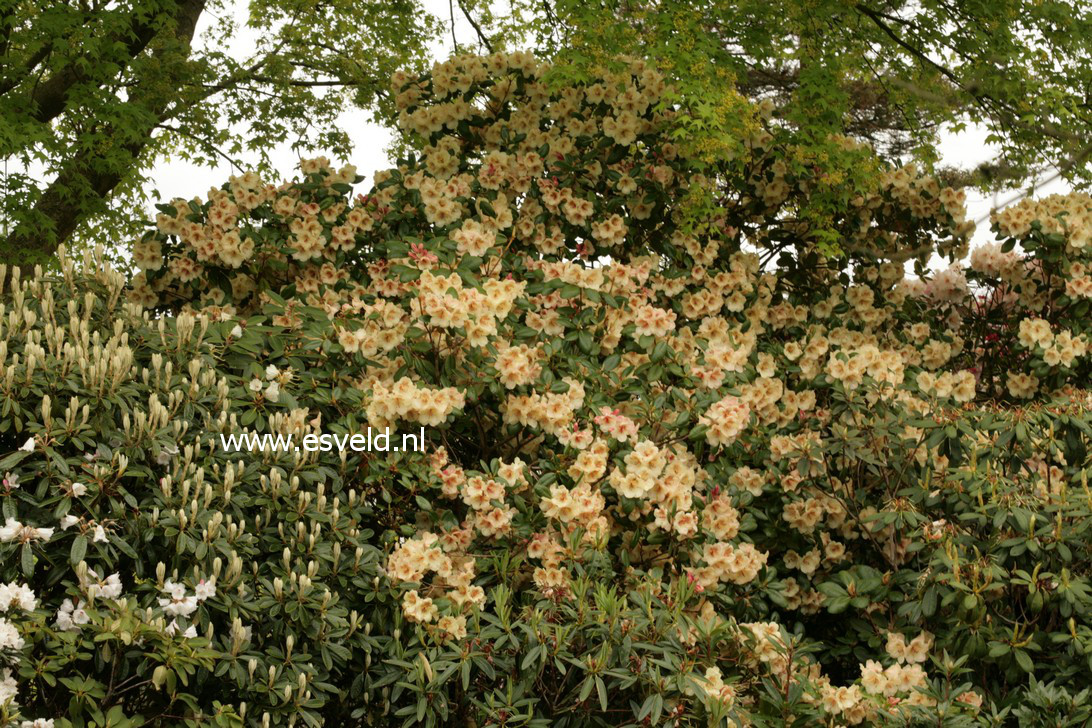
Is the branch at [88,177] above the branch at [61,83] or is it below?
below

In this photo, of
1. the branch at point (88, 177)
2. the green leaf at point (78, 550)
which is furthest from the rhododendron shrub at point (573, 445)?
the branch at point (88, 177)

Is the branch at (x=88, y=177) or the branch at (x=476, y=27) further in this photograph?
the branch at (x=476, y=27)

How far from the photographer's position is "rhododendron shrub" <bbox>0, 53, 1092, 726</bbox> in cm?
324

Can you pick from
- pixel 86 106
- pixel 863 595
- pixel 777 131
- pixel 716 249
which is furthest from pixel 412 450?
pixel 86 106

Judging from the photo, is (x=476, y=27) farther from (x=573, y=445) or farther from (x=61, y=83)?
(x=573, y=445)

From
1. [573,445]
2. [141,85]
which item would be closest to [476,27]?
[141,85]

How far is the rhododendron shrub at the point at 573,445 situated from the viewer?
10.6 feet

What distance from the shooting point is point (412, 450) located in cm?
400

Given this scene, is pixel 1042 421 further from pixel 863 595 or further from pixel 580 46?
pixel 580 46

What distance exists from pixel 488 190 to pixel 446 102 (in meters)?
0.77

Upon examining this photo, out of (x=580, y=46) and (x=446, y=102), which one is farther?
(x=446, y=102)

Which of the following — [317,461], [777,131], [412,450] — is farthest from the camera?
[777,131]

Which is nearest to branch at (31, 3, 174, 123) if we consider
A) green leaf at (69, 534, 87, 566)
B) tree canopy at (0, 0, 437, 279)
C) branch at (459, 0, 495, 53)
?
tree canopy at (0, 0, 437, 279)

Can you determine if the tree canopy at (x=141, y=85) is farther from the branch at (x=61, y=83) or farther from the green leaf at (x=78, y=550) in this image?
the green leaf at (x=78, y=550)
